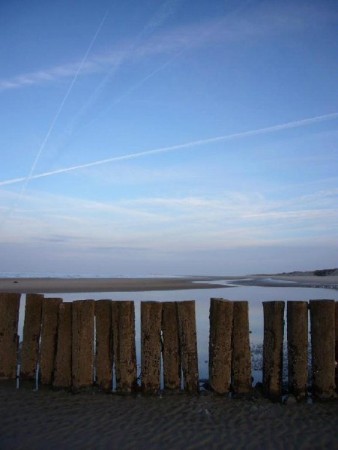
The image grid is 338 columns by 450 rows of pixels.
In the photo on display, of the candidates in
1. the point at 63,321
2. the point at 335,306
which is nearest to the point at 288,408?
the point at 335,306

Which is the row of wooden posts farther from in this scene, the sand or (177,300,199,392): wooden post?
the sand

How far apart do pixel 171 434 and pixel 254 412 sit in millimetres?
1140

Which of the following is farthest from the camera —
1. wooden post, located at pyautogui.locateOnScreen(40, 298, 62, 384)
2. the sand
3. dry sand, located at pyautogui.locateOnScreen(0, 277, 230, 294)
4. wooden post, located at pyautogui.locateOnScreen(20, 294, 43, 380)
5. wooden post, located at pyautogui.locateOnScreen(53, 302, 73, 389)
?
the sand

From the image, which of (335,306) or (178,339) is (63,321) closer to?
(178,339)

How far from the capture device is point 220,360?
5.62 m

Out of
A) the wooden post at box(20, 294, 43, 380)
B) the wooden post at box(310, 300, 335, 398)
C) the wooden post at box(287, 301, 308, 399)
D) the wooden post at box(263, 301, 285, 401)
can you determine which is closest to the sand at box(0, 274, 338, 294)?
the wooden post at box(20, 294, 43, 380)

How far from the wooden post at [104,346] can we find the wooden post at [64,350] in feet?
1.32

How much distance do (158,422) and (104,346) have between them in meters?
1.41

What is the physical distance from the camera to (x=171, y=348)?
18.9 feet

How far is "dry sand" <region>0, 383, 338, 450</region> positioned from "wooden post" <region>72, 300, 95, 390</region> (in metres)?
0.21

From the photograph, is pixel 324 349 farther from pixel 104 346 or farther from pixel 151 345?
pixel 104 346

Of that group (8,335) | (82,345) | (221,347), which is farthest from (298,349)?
(8,335)

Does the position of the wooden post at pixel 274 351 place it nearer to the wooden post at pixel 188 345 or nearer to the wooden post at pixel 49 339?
the wooden post at pixel 188 345

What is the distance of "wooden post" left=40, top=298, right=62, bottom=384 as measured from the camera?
6008mm
